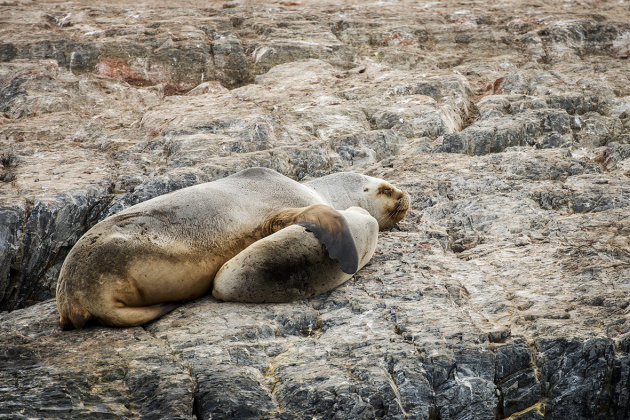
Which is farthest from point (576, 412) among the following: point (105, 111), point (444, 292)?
point (105, 111)

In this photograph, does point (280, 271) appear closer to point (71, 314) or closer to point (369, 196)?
point (71, 314)

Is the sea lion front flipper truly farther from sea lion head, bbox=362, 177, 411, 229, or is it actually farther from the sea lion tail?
the sea lion tail

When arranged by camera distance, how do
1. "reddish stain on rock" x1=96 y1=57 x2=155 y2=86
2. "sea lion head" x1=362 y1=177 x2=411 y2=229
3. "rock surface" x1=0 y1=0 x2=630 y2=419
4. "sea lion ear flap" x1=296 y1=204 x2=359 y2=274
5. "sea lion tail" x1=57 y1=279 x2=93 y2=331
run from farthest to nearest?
"reddish stain on rock" x1=96 y1=57 x2=155 y2=86 → "sea lion head" x1=362 y1=177 x2=411 y2=229 → "sea lion ear flap" x1=296 y1=204 x2=359 y2=274 → "sea lion tail" x1=57 y1=279 x2=93 y2=331 → "rock surface" x1=0 y1=0 x2=630 y2=419

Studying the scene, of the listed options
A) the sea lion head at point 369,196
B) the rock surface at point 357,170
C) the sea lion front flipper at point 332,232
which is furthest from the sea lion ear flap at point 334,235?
the sea lion head at point 369,196

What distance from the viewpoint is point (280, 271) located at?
4.80m

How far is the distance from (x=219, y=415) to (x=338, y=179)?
384cm

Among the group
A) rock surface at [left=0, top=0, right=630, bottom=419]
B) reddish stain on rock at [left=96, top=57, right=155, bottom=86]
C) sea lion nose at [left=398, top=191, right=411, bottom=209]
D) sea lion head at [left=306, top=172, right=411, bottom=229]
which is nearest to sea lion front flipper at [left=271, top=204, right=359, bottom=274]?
rock surface at [left=0, top=0, right=630, bottom=419]

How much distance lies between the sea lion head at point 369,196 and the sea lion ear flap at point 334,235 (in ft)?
5.14

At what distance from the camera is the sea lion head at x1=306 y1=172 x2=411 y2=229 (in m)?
6.62

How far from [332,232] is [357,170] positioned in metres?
3.40

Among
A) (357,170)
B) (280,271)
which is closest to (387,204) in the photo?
(357,170)

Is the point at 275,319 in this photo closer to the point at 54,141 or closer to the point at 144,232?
the point at 144,232

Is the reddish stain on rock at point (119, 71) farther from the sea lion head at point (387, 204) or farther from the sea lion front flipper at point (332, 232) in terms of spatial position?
the sea lion front flipper at point (332, 232)

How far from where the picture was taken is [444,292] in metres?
4.79
